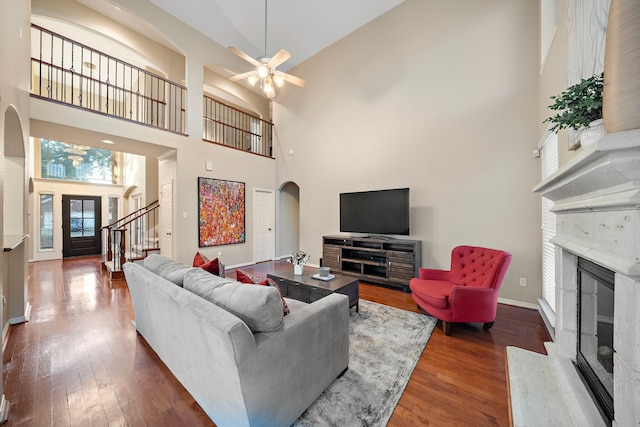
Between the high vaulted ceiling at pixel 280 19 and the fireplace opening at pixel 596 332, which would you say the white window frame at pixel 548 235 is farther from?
the high vaulted ceiling at pixel 280 19

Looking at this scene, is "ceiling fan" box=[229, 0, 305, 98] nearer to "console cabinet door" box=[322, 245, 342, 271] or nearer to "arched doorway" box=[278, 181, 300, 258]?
"console cabinet door" box=[322, 245, 342, 271]

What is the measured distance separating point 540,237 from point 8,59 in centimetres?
580

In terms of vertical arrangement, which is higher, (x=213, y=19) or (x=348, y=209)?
(x=213, y=19)

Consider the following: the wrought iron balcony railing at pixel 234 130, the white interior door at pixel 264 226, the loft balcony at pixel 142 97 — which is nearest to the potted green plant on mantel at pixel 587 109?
the loft balcony at pixel 142 97

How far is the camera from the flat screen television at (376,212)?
4.37 metres

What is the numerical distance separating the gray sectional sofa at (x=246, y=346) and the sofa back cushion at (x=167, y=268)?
1cm

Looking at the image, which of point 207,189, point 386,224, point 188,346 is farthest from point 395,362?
point 207,189

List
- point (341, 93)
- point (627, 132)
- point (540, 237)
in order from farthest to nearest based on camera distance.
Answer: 1. point (341, 93)
2. point (540, 237)
3. point (627, 132)

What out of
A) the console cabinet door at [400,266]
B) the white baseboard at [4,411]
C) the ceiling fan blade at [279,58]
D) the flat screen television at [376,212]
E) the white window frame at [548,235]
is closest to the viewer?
the white baseboard at [4,411]

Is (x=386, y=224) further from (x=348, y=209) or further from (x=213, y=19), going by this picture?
(x=213, y=19)

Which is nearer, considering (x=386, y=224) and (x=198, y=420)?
(x=198, y=420)

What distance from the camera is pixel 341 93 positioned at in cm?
552

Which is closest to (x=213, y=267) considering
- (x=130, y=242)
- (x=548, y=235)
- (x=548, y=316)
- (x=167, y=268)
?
(x=167, y=268)

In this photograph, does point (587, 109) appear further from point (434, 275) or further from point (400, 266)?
point (400, 266)
